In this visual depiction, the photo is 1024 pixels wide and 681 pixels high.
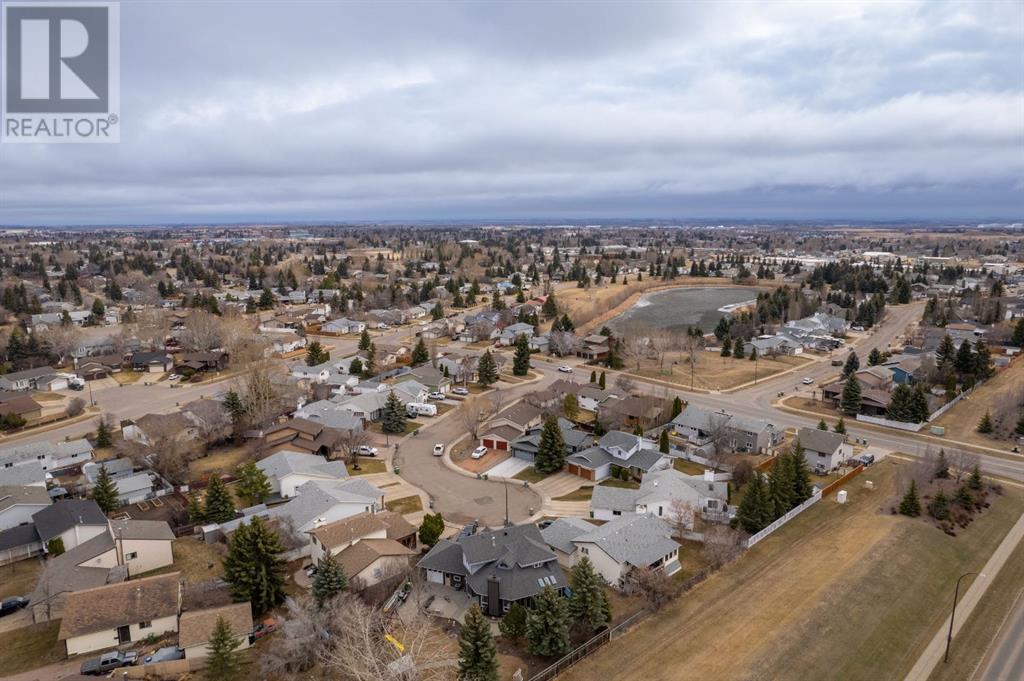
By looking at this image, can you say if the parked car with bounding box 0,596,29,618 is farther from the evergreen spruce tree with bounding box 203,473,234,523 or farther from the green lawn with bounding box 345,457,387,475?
the green lawn with bounding box 345,457,387,475

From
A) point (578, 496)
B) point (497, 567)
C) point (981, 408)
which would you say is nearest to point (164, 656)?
point (497, 567)

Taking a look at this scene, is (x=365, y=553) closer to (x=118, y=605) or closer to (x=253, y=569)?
(x=253, y=569)

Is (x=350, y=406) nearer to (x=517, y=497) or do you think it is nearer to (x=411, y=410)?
(x=411, y=410)

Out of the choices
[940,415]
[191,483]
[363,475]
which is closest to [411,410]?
[363,475]

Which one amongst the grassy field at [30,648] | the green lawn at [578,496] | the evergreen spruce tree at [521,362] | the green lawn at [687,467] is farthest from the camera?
the evergreen spruce tree at [521,362]

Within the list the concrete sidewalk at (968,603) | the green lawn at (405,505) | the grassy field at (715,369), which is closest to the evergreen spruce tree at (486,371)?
the grassy field at (715,369)

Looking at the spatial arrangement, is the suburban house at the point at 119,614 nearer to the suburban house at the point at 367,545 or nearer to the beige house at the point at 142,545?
the beige house at the point at 142,545
